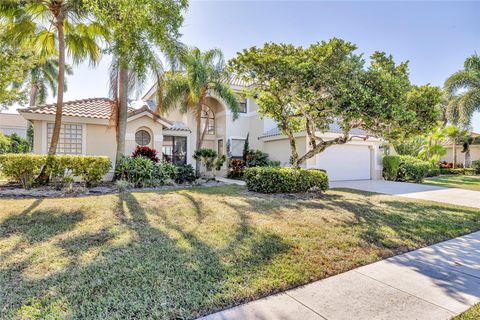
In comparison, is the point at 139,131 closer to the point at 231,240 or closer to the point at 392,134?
the point at 231,240

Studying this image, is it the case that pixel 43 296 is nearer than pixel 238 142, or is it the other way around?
pixel 43 296

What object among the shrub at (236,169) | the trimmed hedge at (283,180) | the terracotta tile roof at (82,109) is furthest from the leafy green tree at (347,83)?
the shrub at (236,169)

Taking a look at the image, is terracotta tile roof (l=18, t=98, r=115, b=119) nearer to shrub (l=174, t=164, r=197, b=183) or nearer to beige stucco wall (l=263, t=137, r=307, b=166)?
shrub (l=174, t=164, r=197, b=183)

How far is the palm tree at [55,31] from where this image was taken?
10.7m

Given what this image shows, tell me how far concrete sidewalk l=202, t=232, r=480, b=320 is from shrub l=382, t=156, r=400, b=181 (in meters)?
17.0

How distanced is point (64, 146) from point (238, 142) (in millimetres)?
12172

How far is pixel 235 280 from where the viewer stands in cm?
384

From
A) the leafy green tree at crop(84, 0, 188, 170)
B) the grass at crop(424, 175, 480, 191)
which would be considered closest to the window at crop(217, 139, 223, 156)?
the leafy green tree at crop(84, 0, 188, 170)

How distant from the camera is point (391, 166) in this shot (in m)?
20.1

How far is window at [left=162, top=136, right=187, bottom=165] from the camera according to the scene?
1957 cm

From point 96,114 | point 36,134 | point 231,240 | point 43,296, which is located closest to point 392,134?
point 231,240

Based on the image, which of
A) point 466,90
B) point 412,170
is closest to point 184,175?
Answer: point 412,170

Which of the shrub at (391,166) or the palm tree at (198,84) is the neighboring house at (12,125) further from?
the shrub at (391,166)

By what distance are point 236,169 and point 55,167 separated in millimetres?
11600
